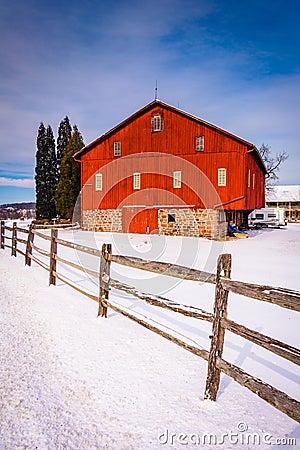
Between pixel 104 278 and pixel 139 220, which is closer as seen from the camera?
pixel 104 278

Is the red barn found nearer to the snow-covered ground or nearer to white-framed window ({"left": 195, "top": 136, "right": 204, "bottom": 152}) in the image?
white-framed window ({"left": 195, "top": 136, "right": 204, "bottom": 152})

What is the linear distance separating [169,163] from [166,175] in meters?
0.90

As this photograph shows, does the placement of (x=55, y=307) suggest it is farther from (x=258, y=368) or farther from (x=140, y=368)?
(x=258, y=368)

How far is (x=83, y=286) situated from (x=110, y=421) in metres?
5.18

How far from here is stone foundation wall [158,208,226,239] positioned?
21.5m

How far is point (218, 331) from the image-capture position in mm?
3402

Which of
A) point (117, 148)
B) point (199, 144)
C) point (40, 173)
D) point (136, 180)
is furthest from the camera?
point (40, 173)

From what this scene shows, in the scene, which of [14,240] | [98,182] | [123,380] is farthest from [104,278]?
[98,182]

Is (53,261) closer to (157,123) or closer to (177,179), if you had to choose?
(177,179)

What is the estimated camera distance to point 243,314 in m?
6.75

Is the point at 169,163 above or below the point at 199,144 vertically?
below

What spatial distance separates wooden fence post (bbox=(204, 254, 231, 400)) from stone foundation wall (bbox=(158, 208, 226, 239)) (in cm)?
1824

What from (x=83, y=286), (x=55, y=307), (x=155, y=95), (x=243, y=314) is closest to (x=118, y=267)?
(x=83, y=286)

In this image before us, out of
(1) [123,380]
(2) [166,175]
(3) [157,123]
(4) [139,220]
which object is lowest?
(1) [123,380]
